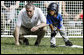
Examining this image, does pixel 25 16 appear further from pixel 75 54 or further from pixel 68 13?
pixel 68 13

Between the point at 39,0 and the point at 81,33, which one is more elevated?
the point at 39,0

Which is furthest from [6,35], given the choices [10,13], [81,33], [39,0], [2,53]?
[2,53]

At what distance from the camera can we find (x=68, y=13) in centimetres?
1209

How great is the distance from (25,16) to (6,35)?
360cm

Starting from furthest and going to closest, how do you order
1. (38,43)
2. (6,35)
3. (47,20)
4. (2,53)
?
(6,35)
(38,43)
(47,20)
(2,53)

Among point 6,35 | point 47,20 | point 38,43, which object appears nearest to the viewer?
point 47,20

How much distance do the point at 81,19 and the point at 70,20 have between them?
38 cm

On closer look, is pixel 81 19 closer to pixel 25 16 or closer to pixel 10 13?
pixel 10 13

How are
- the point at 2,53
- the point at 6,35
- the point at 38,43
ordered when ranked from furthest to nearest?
the point at 6,35 < the point at 38,43 < the point at 2,53

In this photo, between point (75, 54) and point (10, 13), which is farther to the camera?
point (10, 13)

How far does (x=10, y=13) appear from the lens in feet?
38.6

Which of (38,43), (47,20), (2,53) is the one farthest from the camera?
(38,43)

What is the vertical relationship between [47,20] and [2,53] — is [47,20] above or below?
above

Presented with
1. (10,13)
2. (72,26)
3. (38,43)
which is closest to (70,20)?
(72,26)
